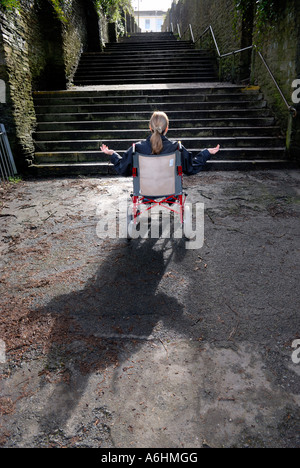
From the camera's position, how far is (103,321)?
2236mm

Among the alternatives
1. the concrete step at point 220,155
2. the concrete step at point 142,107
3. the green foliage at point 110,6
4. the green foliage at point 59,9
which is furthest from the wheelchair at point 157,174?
the green foliage at point 110,6

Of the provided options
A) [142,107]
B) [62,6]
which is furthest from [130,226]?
→ [62,6]

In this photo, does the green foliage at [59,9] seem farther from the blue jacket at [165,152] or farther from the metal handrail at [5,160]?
the blue jacket at [165,152]

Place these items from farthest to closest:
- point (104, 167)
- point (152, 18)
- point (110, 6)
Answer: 1. point (152, 18)
2. point (110, 6)
3. point (104, 167)

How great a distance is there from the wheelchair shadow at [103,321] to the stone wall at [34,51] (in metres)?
4.37

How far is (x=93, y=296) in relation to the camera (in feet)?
8.33

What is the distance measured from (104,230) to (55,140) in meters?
4.13

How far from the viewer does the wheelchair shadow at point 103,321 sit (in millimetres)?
1736

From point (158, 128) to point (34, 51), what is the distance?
698 centimetres

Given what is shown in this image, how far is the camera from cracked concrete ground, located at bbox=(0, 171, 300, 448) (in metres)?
1.50

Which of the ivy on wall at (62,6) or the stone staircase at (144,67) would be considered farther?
the stone staircase at (144,67)

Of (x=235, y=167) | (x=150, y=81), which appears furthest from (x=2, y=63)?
(x=150, y=81)

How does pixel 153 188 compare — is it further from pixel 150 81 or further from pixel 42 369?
pixel 150 81

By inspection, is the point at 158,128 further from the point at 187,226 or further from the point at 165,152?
the point at 187,226
